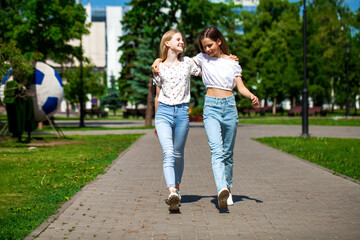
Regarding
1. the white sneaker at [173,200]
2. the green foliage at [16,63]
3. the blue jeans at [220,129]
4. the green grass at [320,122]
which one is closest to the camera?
the white sneaker at [173,200]

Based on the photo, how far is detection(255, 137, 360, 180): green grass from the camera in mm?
9467


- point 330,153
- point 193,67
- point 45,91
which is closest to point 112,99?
point 45,91

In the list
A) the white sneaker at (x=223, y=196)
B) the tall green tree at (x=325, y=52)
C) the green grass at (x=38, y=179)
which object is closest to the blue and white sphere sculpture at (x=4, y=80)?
the green grass at (x=38, y=179)

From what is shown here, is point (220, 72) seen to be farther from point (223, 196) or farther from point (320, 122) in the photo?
point (320, 122)

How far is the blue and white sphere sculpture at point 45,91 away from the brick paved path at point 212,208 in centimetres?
716

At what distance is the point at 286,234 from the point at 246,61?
4862cm

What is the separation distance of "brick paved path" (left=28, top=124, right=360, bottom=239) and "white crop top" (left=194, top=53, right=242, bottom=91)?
1412mm

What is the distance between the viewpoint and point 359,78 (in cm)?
4672

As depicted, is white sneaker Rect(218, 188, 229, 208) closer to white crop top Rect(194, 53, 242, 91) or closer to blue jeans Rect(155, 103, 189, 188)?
blue jeans Rect(155, 103, 189, 188)

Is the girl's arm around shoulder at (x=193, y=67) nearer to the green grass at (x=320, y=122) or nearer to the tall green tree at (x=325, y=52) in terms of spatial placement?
the green grass at (x=320, y=122)

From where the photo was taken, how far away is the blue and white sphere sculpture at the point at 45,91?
621 inches

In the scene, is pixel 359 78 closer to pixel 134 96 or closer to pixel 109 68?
pixel 134 96

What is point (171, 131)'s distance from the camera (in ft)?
18.8

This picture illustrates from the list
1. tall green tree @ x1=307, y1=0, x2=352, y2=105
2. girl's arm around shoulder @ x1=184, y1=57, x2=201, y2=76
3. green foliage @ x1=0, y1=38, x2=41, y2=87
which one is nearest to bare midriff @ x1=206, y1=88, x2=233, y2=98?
girl's arm around shoulder @ x1=184, y1=57, x2=201, y2=76
